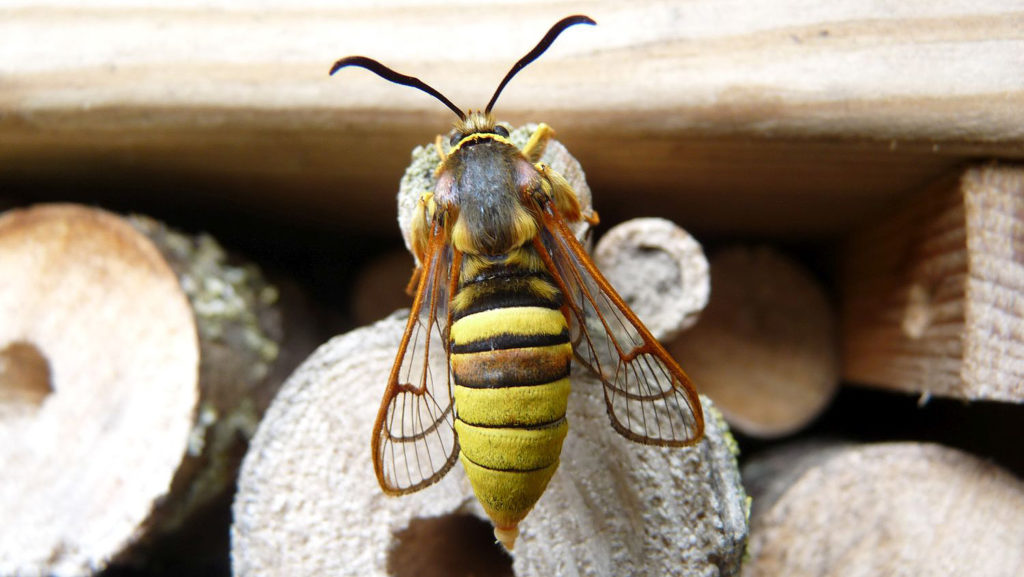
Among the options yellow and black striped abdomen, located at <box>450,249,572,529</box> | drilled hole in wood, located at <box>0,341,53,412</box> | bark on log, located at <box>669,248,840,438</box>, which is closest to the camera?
yellow and black striped abdomen, located at <box>450,249,572,529</box>

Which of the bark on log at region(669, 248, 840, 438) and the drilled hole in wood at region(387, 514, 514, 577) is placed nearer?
the drilled hole in wood at region(387, 514, 514, 577)

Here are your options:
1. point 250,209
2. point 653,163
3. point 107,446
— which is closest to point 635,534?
point 653,163

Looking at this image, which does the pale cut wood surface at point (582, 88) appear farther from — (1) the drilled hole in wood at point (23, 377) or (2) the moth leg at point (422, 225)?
(1) the drilled hole in wood at point (23, 377)

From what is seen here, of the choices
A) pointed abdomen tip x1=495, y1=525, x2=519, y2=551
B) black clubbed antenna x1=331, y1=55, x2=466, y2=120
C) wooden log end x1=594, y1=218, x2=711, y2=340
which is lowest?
pointed abdomen tip x1=495, y1=525, x2=519, y2=551

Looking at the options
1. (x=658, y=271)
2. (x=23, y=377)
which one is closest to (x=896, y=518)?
(x=658, y=271)

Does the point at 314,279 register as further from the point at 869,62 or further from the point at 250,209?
the point at 869,62

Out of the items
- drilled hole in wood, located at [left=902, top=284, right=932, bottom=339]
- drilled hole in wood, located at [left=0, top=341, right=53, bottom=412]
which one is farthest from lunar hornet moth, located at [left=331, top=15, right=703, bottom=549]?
drilled hole in wood, located at [left=0, top=341, right=53, bottom=412]

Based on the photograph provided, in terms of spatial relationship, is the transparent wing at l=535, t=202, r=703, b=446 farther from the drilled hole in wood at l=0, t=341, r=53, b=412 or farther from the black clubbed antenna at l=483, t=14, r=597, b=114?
the drilled hole in wood at l=0, t=341, r=53, b=412

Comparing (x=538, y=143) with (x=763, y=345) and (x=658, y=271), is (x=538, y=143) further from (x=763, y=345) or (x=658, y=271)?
(x=763, y=345)

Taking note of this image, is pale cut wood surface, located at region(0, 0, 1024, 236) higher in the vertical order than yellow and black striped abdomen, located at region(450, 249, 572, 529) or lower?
higher
